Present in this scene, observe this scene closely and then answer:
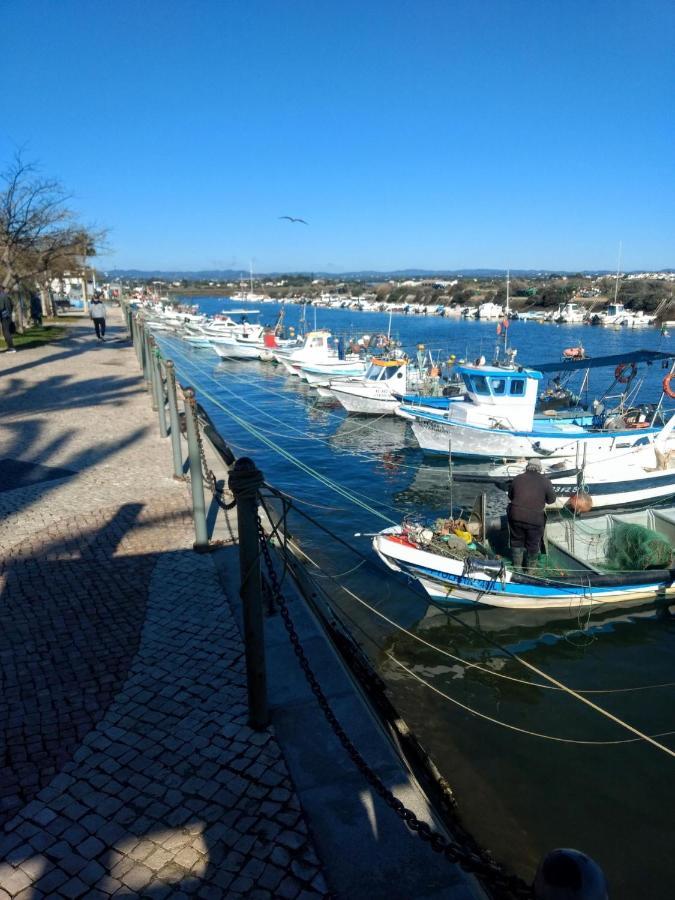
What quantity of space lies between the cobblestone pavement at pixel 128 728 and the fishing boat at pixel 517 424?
13094 mm

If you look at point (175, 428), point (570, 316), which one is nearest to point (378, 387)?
point (175, 428)

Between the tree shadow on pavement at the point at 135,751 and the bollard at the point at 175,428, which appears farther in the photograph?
the bollard at the point at 175,428

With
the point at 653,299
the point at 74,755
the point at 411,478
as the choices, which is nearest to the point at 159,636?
the point at 74,755

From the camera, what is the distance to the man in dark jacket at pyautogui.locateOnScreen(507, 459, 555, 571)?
862cm

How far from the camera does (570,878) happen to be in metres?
1.40

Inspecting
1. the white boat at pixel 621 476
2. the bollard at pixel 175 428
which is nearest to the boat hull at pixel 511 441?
the white boat at pixel 621 476

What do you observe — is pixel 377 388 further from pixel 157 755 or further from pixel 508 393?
pixel 157 755

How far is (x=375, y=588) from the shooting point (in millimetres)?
10367

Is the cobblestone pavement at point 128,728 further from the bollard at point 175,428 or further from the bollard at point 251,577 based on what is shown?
the bollard at point 175,428

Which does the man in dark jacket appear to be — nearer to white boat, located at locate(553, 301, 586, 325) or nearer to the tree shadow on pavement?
the tree shadow on pavement

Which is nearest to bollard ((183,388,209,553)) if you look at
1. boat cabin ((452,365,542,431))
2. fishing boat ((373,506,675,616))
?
fishing boat ((373,506,675,616))

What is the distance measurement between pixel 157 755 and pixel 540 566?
7157mm

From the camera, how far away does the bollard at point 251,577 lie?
3.26 meters

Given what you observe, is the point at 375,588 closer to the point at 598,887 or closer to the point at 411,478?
the point at 411,478
